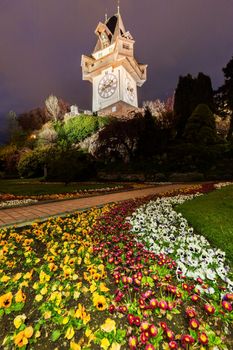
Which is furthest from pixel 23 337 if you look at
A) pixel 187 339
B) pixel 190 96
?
pixel 190 96

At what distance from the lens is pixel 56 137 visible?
33062mm

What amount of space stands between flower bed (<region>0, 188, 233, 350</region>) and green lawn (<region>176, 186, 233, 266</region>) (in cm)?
107

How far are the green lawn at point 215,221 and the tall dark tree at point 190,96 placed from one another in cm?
2429

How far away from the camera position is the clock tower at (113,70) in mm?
40812

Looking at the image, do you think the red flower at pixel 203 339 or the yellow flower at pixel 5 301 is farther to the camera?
the yellow flower at pixel 5 301

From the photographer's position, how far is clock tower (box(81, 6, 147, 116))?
40812mm

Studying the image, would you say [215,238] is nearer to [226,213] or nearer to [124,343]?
[226,213]

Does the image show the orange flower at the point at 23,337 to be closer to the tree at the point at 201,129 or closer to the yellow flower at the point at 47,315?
the yellow flower at the point at 47,315

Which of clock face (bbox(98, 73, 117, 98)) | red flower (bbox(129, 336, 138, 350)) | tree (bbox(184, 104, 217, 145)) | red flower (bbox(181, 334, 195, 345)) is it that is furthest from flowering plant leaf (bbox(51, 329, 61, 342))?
clock face (bbox(98, 73, 117, 98))

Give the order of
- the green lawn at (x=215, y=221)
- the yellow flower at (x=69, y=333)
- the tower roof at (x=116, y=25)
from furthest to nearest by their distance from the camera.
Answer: the tower roof at (x=116, y=25), the green lawn at (x=215, y=221), the yellow flower at (x=69, y=333)

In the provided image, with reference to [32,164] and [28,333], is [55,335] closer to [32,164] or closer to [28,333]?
[28,333]

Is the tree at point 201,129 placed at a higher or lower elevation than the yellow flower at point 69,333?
higher

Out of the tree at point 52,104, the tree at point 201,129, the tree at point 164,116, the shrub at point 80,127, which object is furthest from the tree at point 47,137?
the tree at point 201,129

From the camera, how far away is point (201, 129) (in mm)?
22562
